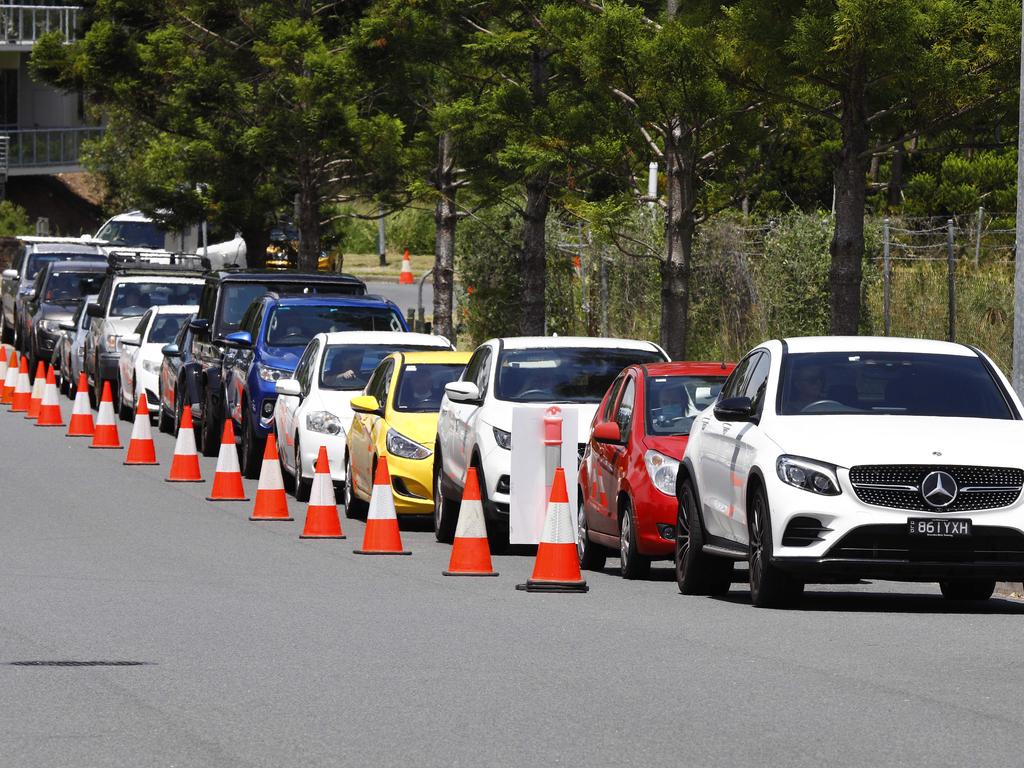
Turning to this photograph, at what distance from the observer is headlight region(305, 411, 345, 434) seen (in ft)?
67.5

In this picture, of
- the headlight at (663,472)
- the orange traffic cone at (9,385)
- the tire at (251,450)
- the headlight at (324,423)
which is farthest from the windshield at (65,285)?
the headlight at (663,472)

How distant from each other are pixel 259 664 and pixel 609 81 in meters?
12.9

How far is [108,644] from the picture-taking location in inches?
420

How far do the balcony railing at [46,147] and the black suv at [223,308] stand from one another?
4727 centimetres

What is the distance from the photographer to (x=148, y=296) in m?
33.2

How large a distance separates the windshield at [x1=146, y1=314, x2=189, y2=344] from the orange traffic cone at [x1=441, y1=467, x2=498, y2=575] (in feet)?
53.0

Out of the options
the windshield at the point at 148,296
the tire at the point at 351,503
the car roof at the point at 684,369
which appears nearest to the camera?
the car roof at the point at 684,369

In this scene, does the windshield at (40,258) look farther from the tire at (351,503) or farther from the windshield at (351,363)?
the tire at (351,503)

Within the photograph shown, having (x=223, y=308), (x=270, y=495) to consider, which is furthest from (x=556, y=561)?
(x=223, y=308)

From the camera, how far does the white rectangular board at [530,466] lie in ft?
48.6

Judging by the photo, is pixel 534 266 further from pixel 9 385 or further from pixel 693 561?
pixel 693 561

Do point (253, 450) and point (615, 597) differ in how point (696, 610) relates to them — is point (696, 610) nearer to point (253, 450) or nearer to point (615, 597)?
point (615, 597)

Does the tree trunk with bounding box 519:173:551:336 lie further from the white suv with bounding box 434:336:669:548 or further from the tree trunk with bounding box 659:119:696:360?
the white suv with bounding box 434:336:669:548

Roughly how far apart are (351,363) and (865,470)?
10287mm
